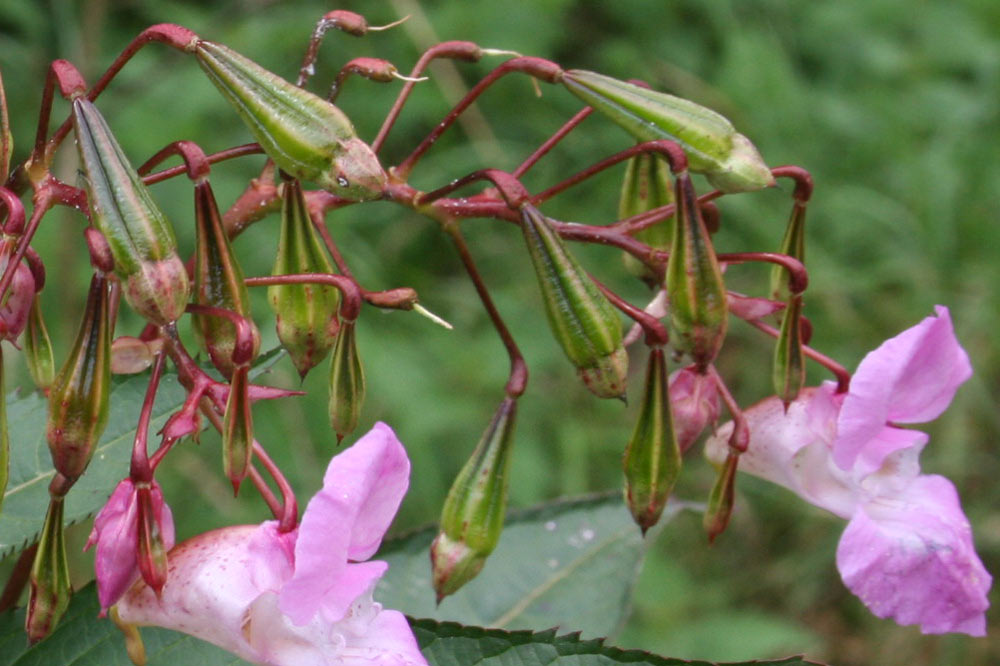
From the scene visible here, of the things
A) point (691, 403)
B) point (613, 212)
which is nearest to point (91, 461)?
point (691, 403)

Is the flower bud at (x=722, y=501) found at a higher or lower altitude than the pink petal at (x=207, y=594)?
lower

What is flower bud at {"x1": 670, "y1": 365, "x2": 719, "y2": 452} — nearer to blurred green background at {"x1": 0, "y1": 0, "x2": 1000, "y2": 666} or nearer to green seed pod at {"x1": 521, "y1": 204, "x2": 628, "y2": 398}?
green seed pod at {"x1": 521, "y1": 204, "x2": 628, "y2": 398}

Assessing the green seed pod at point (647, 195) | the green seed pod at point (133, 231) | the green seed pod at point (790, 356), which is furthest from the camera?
the green seed pod at point (647, 195)

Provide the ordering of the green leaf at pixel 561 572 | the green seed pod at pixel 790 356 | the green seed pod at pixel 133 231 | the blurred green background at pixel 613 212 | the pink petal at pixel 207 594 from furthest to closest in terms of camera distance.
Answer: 1. the blurred green background at pixel 613 212
2. the green leaf at pixel 561 572
3. the green seed pod at pixel 790 356
4. the pink petal at pixel 207 594
5. the green seed pod at pixel 133 231

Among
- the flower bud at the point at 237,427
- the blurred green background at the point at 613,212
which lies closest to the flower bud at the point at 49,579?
→ the flower bud at the point at 237,427

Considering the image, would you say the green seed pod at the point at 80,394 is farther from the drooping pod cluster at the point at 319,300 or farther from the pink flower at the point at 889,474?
the pink flower at the point at 889,474

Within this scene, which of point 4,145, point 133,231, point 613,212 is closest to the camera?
point 133,231

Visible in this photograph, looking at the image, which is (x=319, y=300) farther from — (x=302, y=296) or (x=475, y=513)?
(x=475, y=513)
